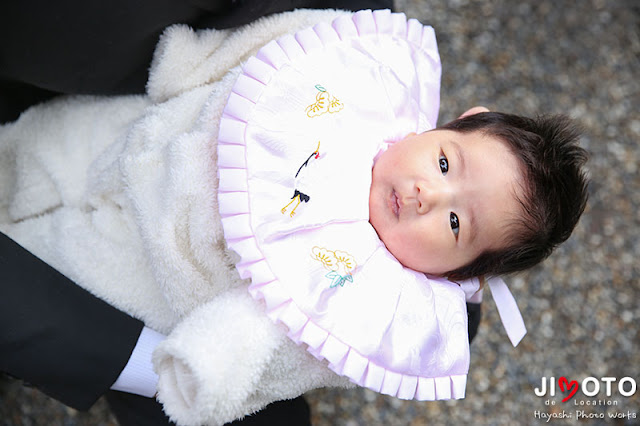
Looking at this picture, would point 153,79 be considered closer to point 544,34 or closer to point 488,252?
point 488,252

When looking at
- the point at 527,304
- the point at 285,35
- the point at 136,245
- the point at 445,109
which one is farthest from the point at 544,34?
the point at 136,245

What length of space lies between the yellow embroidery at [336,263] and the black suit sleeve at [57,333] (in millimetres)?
297

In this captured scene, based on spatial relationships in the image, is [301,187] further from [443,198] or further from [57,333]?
[57,333]

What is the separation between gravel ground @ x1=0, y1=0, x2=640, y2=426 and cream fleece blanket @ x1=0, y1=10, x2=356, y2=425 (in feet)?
1.83

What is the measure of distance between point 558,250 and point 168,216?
116 cm

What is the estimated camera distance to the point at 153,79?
37.6 inches

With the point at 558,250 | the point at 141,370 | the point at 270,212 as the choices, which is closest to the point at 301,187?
the point at 270,212

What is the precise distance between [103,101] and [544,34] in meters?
1.36

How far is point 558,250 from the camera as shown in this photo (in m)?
1.63

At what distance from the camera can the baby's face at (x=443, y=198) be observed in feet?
2.90

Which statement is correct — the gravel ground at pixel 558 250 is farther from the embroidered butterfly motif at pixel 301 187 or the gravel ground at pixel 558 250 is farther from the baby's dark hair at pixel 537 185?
the embroidered butterfly motif at pixel 301 187

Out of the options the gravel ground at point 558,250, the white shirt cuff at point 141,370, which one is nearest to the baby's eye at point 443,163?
the white shirt cuff at point 141,370

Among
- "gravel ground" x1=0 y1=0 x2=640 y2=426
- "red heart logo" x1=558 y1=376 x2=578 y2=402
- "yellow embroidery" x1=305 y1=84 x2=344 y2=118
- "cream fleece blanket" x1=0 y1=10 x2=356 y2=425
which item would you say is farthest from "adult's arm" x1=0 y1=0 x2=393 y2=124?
"red heart logo" x1=558 y1=376 x2=578 y2=402

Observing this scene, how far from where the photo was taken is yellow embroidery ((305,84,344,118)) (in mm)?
868
